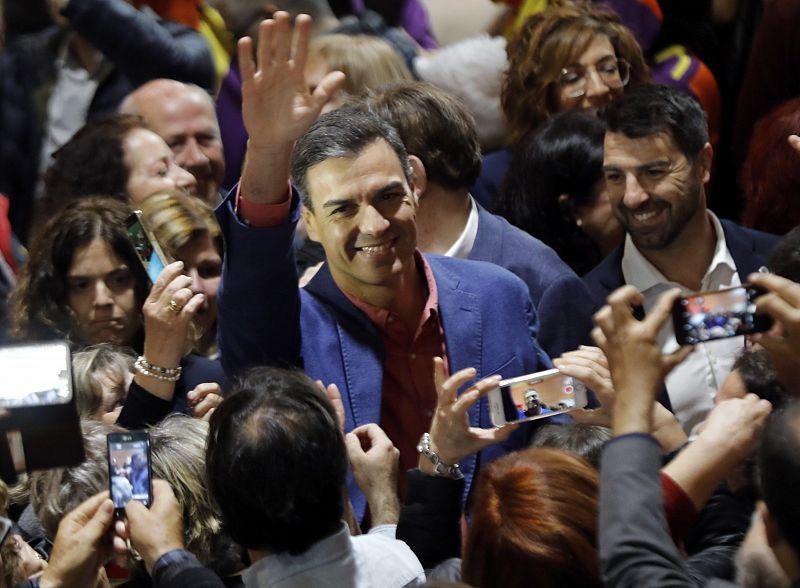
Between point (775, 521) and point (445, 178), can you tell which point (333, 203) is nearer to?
point (445, 178)

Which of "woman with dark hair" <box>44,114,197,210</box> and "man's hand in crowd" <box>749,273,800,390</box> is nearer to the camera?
"man's hand in crowd" <box>749,273,800,390</box>

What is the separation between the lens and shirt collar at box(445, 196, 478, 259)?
3.98m

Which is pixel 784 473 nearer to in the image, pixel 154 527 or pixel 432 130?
pixel 154 527

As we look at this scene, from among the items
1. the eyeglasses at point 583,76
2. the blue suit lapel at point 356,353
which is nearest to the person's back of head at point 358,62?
the eyeglasses at point 583,76

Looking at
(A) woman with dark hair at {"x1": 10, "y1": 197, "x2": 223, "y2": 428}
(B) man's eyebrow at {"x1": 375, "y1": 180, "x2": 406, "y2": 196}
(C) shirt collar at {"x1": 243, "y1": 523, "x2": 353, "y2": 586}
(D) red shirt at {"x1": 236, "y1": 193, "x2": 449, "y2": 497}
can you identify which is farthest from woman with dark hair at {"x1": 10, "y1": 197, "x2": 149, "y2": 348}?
(C) shirt collar at {"x1": 243, "y1": 523, "x2": 353, "y2": 586}

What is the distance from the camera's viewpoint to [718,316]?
2.69m

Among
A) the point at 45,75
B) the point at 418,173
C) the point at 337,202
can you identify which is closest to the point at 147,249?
the point at 337,202

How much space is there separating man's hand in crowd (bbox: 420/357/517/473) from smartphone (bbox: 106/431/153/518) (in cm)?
56

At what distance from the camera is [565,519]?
7.79 feet

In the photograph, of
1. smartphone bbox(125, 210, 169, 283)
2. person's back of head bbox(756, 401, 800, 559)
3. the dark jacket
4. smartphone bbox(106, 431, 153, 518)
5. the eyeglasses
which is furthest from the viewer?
the dark jacket

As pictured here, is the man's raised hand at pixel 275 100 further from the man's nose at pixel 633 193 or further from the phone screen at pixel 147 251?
the man's nose at pixel 633 193

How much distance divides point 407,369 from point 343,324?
18 cm

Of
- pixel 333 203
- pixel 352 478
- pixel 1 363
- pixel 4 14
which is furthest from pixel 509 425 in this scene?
pixel 4 14

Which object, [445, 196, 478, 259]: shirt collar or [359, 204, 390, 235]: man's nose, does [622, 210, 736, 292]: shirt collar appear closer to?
[445, 196, 478, 259]: shirt collar
